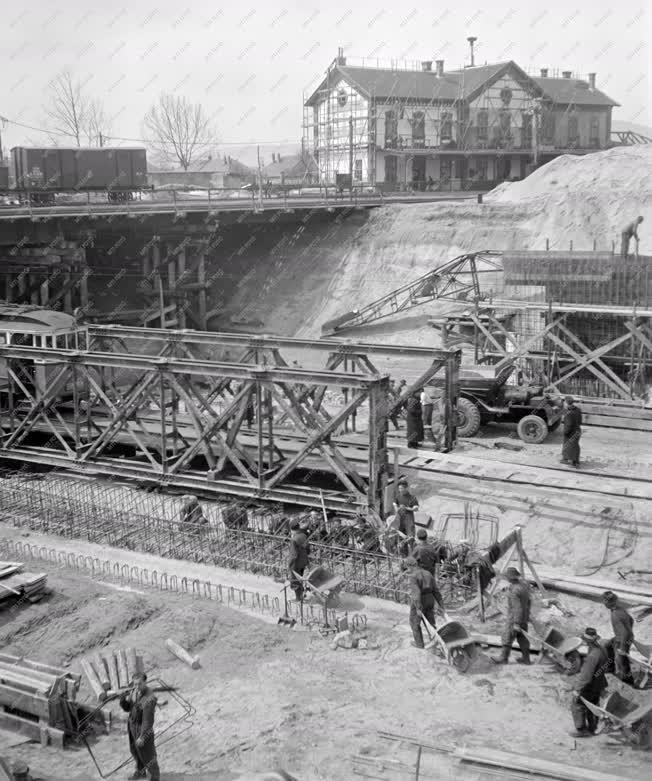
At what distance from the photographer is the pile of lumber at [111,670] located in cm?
1012

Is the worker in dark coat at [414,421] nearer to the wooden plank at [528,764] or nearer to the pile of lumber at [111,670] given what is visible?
the pile of lumber at [111,670]

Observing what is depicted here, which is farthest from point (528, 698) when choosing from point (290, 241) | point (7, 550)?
point (290, 241)

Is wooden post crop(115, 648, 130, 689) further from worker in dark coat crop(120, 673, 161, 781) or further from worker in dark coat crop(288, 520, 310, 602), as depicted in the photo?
worker in dark coat crop(288, 520, 310, 602)

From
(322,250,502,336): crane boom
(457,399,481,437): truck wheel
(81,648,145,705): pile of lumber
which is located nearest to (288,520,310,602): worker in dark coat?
(81,648,145,705): pile of lumber

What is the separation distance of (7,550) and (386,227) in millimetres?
28876

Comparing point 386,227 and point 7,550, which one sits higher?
point 386,227

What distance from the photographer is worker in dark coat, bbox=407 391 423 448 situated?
59.8 feet

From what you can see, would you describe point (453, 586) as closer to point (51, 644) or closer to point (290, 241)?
point (51, 644)

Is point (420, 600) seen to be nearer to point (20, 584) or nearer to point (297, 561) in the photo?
point (297, 561)

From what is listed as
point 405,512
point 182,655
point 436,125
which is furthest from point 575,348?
point 436,125

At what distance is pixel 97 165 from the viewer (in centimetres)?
4056

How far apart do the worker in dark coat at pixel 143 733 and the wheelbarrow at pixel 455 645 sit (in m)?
3.52

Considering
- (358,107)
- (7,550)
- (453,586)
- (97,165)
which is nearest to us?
(453,586)

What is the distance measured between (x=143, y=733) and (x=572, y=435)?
37.2ft
